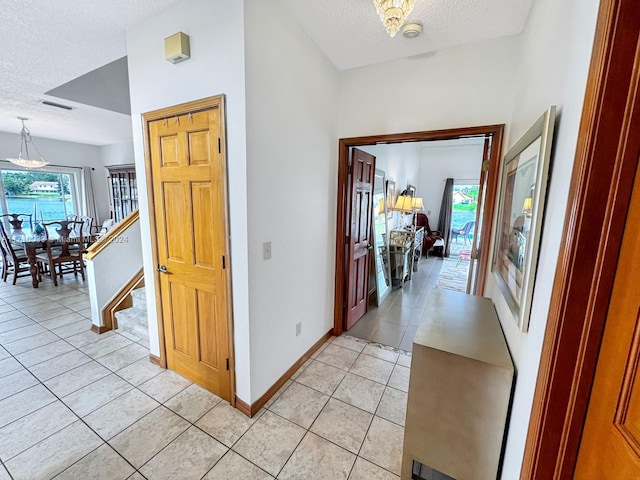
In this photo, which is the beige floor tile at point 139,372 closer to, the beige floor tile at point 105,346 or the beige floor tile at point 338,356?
the beige floor tile at point 105,346

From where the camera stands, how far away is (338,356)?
2637 millimetres

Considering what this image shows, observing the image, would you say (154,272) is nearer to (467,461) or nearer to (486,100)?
(467,461)

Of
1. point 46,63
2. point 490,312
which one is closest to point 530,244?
point 490,312

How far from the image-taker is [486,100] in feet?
6.81

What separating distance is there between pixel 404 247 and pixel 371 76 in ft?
9.09

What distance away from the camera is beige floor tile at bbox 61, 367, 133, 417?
1.92 m

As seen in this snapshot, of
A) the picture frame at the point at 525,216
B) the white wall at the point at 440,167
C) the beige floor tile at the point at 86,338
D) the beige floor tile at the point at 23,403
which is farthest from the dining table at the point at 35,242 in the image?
the white wall at the point at 440,167

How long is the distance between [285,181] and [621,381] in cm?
184

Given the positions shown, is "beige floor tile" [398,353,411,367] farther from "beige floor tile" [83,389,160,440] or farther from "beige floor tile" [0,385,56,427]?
"beige floor tile" [0,385,56,427]

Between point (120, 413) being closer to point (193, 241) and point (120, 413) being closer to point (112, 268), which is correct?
point (193, 241)

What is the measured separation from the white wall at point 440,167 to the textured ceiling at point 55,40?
262 inches

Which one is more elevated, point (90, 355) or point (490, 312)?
point (490, 312)

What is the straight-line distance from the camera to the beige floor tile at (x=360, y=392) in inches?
80.1

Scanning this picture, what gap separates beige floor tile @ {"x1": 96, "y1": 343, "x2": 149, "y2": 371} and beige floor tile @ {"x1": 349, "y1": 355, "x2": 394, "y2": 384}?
2.01 meters
